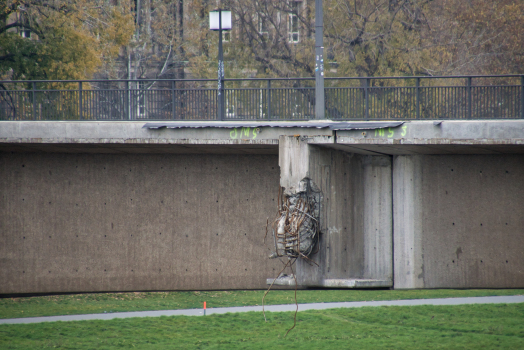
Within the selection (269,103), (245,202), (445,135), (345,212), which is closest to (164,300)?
(245,202)

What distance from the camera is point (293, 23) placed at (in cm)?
3575

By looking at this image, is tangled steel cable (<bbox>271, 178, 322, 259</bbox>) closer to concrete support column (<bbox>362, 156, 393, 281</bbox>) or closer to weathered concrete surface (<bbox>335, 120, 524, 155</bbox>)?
weathered concrete surface (<bbox>335, 120, 524, 155</bbox>)

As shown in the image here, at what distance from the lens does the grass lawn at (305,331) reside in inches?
582

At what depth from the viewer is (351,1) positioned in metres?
34.1

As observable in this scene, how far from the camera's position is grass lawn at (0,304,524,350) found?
1478 cm

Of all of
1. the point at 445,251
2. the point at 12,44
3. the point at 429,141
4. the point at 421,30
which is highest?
the point at 421,30

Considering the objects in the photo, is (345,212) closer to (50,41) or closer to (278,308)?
(278,308)

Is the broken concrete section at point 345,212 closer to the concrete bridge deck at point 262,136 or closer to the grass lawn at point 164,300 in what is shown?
the concrete bridge deck at point 262,136

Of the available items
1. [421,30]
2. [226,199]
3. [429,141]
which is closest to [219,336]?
[226,199]

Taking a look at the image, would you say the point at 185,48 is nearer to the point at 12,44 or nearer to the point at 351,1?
the point at 351,1

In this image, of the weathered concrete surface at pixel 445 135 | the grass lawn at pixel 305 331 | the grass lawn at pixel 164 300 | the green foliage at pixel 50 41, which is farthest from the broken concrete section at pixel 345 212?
the green foliage at pixel 50 41

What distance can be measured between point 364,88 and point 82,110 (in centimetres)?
718

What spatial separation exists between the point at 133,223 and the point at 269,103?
5477mm

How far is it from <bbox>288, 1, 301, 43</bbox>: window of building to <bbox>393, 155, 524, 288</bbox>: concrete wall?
21.9 m
